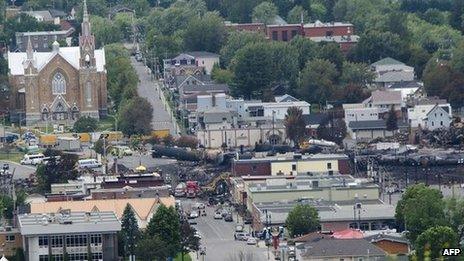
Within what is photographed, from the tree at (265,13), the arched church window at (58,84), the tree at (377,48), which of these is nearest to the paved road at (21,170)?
the arched church window at (58,84)

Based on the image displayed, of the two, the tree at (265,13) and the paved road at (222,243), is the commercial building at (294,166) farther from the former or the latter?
the tree at (265,13)

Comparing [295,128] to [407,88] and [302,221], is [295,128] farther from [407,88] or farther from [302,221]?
[302,221]

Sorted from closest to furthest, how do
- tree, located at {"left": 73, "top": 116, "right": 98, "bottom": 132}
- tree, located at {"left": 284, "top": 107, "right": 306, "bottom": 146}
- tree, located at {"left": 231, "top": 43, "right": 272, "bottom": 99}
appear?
tree, located at {"left": 284, "top": 107, "right": 306, "bottom": 146}
tree, located at {"left": 73, "top": 116, "right": 98, "bottom": 132}
tree, located at {"left": 231, "top": 43, "right": 272, "bottom": 99}

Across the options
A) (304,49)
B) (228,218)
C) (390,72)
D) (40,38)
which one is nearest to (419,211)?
(228,218)

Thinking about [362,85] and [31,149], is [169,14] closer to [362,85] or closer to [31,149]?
[362,85]

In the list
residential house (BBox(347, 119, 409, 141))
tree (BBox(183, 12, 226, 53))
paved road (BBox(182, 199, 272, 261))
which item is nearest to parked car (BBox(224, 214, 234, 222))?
paved road (BBox(182, 199, 272, 261))

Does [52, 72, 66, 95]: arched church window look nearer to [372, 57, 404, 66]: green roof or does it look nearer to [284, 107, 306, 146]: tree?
[284, 107, 306, 146]: tree
